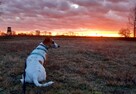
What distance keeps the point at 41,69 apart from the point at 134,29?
64.3m

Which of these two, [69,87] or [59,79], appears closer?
[69,87]

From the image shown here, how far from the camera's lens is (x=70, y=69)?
13359mm

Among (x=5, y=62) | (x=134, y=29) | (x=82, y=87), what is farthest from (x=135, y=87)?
(x=134, y=29)

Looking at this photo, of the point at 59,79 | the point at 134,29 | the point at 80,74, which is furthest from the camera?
the point at 134,29

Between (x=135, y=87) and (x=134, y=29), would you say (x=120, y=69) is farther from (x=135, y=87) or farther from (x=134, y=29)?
(x=134, y=29)

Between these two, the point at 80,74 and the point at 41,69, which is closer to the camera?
the point at 41,69

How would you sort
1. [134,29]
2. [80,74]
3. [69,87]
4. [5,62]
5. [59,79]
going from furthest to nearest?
[134,29] < [5,62] < [80,74] < [59,79] < [69,87]

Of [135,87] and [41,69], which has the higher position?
[41,69]

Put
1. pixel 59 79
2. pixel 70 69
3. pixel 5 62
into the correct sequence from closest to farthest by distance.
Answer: pixel 59 79
pixel 70 69
pixel 5 62

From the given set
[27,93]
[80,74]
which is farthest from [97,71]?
[27,93]

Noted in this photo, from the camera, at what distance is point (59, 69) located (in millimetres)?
13375

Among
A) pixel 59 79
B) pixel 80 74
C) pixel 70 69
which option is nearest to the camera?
pixel 59 79

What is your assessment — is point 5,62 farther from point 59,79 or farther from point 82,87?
point 82,87

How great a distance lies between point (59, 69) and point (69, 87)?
3.30 meters
